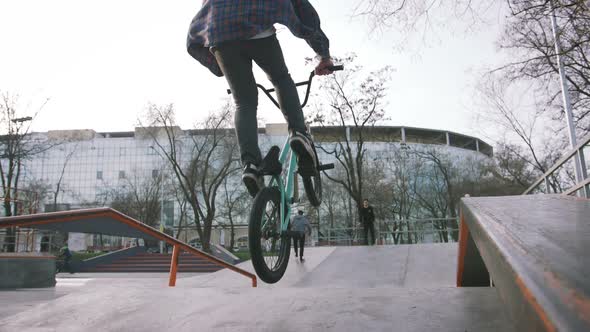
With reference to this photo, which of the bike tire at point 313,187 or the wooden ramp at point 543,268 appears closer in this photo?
the wooden ramp at point 543,268

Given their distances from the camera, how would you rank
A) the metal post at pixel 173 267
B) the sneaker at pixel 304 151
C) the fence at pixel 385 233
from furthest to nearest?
the fence at pixel 385 233
the metal post at pixel 173 267
the sneaker at pixel 304 151

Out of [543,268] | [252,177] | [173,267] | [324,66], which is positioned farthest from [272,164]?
[173,267]

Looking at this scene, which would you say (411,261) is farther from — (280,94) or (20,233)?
(20,233)

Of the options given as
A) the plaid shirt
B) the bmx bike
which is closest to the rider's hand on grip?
the bmx bike

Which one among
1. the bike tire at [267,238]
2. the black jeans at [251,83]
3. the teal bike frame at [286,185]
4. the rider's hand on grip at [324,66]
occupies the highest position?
the rider's hand on grip at [324,66]

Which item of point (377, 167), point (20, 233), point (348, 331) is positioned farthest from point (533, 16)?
point (377, 167)

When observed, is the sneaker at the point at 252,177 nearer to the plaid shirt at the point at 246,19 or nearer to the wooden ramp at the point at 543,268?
the plaid shirt at the point at 246,19

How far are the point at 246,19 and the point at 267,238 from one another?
156 centimetres

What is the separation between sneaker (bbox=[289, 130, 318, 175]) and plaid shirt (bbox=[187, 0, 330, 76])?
0.71 metres

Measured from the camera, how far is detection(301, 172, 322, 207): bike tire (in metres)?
3.61

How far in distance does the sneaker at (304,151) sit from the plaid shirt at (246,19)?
713 mm

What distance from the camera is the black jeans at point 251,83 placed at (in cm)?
288

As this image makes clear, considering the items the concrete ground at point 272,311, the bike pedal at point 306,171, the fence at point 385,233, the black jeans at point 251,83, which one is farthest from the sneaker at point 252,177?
the fence at point 385,233

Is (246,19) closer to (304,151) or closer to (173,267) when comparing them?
(304,151)
